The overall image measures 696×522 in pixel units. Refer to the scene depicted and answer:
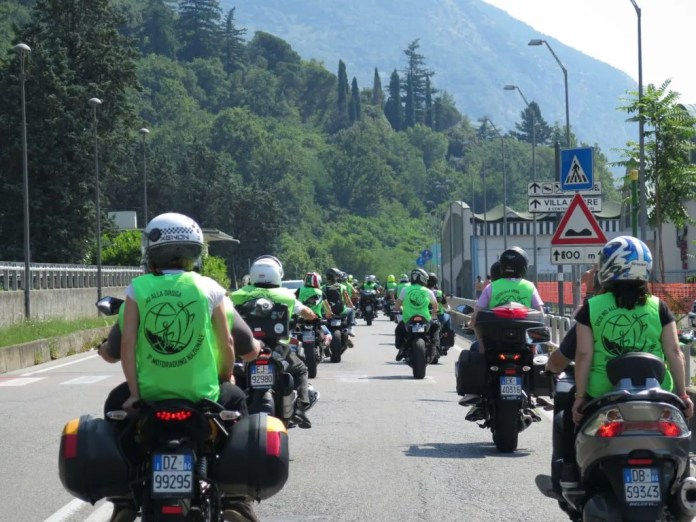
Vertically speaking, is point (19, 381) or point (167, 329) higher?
point (167, 329)

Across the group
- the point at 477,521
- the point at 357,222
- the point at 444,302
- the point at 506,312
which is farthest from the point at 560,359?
the point at 357,222

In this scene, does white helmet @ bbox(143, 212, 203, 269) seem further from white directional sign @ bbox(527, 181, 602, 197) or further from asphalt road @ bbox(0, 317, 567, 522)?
white directional sign @ bbox(527, 181, 602, 197)

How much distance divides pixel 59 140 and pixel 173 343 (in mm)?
68356

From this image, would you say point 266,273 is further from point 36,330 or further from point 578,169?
point 36,330

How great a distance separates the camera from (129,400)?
6.61 metres

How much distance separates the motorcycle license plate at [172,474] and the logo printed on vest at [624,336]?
87.5 inches

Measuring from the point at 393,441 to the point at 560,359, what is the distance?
5.88 m

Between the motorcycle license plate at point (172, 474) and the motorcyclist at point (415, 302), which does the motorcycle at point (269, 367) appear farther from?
the motorcyclist at point (415, 302)

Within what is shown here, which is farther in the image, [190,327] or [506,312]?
[506,312]

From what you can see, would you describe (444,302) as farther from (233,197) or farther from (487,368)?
(233,197)

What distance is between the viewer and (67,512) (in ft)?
30.9

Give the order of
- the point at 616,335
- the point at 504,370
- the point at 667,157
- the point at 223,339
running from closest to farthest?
the point at 223,339, the point at 616,335, the point at 504,370, the point at 667,157

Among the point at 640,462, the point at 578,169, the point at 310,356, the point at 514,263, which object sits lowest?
the point at 310,356

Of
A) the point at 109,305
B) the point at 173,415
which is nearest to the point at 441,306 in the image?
the point at 109,305
